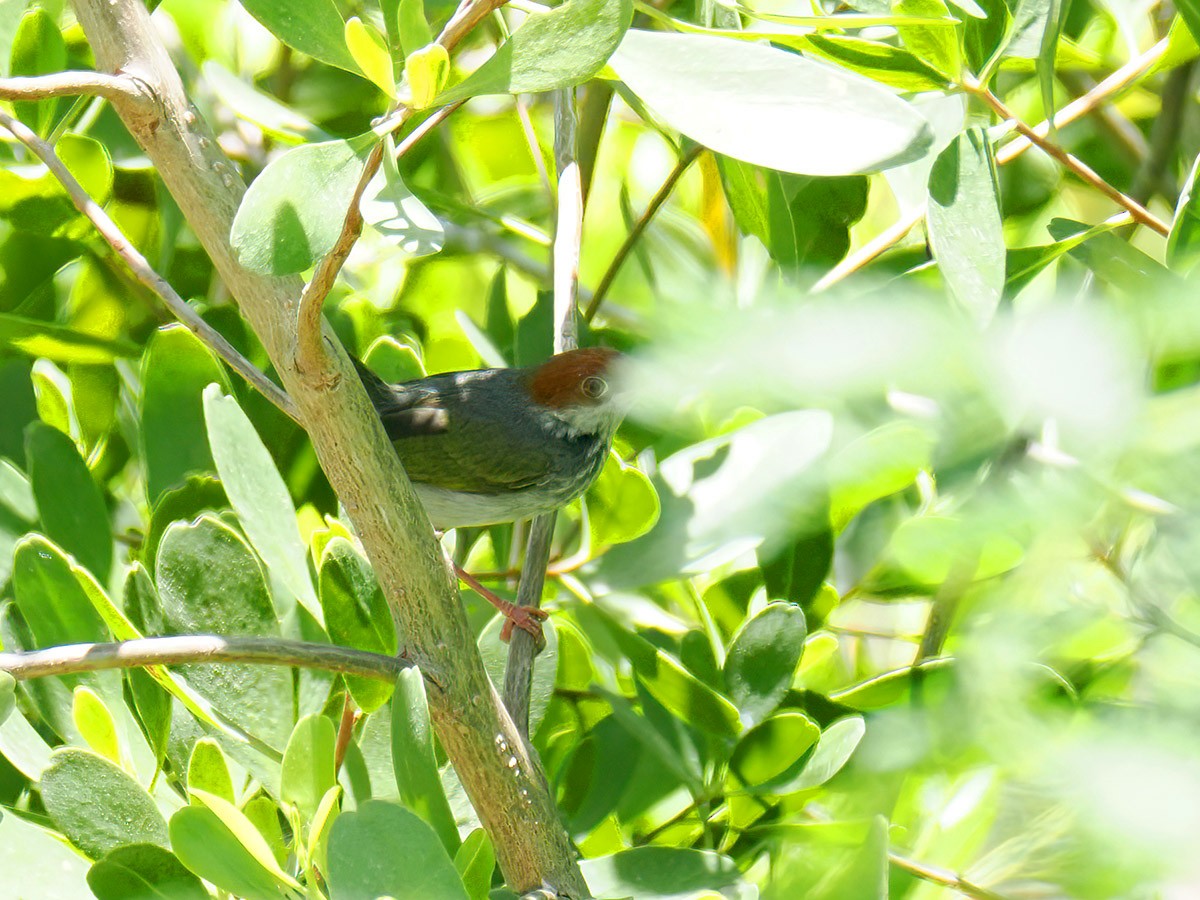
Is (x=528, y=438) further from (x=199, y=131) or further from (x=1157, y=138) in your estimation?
(x=199, y=131)

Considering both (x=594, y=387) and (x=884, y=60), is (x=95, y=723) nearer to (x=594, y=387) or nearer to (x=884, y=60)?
(x=884, y=60)

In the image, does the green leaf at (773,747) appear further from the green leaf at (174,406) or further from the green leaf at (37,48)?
the green leaf at (37,48)

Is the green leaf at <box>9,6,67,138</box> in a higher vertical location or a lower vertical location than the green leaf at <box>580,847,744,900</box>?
higher

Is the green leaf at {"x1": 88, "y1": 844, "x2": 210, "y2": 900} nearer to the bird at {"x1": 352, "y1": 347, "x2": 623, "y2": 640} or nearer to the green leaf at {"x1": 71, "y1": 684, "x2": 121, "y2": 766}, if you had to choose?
the green leaf at {"x1": 71, "y1": 684, "x2": 121, "y2": 766}

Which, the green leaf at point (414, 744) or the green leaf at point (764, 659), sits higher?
the green leaf at point (414, 744)

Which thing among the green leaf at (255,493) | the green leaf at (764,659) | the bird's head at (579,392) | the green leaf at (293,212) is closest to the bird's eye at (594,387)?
the bird's head at (579,392)

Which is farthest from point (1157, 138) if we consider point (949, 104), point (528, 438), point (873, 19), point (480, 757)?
point (528, 438)

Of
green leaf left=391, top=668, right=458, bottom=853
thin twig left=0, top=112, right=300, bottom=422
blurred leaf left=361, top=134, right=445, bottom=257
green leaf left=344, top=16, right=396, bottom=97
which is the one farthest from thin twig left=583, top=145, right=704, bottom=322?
green leaf left=391, top=668, right=458, bottom=853

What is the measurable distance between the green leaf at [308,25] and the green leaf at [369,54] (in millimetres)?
18

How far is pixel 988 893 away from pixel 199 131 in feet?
3.55

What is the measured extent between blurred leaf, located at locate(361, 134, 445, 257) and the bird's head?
4.82 ft

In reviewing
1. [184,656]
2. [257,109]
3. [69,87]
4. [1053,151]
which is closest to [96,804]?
[184,656]

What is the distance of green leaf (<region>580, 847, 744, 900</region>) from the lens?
1.38 metres

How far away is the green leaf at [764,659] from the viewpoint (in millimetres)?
1443
